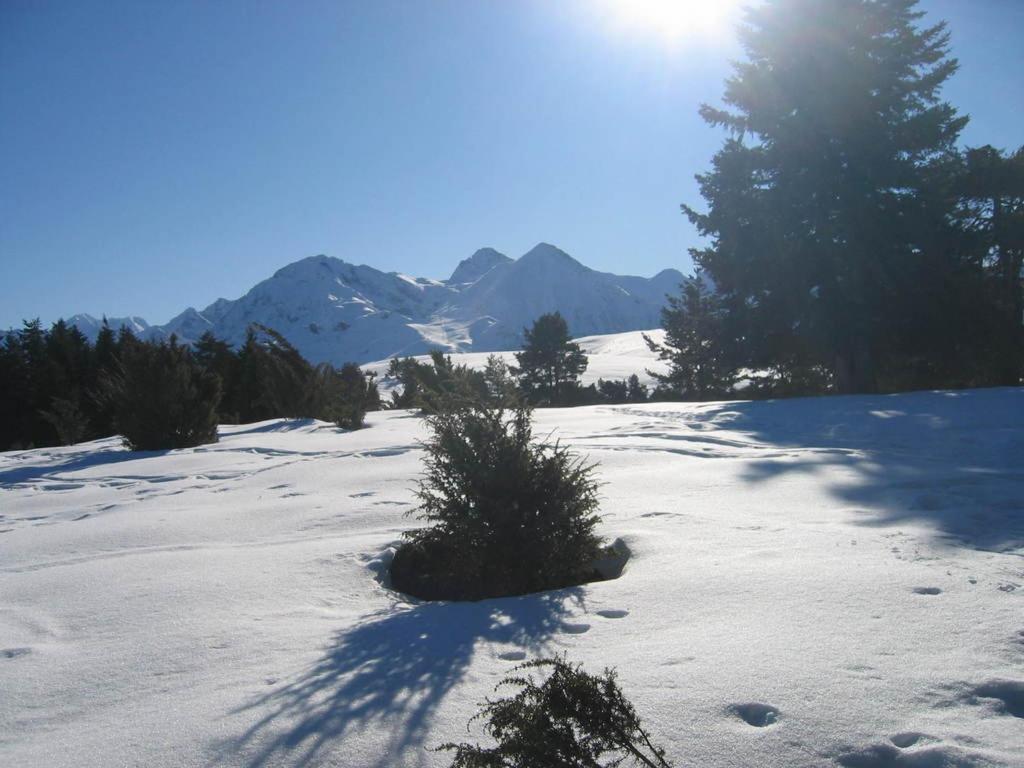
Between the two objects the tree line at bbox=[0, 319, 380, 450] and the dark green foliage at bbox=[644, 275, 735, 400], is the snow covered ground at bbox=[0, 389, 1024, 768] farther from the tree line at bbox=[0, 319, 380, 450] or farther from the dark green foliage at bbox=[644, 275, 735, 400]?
the dark green foliage at bbox=[644, 275, 735, 400]

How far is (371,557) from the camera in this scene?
3.78 meters

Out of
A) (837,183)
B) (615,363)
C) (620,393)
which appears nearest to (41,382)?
(620,393)

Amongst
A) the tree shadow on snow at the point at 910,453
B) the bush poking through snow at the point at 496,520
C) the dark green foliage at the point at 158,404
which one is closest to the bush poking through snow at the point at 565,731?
the bush poking through snow at the point at 496,520

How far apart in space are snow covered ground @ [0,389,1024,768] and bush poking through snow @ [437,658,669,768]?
0.60 ft

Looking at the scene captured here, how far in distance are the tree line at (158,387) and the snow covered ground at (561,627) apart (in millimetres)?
4255

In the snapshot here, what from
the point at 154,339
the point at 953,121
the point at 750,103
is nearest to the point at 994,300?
the point at 953,121

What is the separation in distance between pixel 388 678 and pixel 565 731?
34.1 inches

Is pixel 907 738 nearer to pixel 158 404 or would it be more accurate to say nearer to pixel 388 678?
pixel 388 678

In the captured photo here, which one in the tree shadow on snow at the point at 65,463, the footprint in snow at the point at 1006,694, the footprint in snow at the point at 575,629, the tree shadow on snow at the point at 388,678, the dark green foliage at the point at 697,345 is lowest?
the tree shadow on snow at the point at 388,678

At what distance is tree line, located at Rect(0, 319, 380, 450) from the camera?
9398 mm

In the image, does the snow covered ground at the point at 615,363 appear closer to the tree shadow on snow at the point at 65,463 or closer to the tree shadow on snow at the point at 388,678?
the tree shadow on snow at the point at 65,463

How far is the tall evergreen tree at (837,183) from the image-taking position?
45.4ft

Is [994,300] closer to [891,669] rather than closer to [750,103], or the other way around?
[750,103]

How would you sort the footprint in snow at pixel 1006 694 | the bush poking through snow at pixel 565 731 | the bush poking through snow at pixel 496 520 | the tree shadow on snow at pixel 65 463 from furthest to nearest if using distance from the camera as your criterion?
the tree shadow on snow at pixel 65 463, the bush poking through snow at pixel 496 520, the footprint in snow at pixel 1006 694, the bush poking through snow at pixel 565 731
